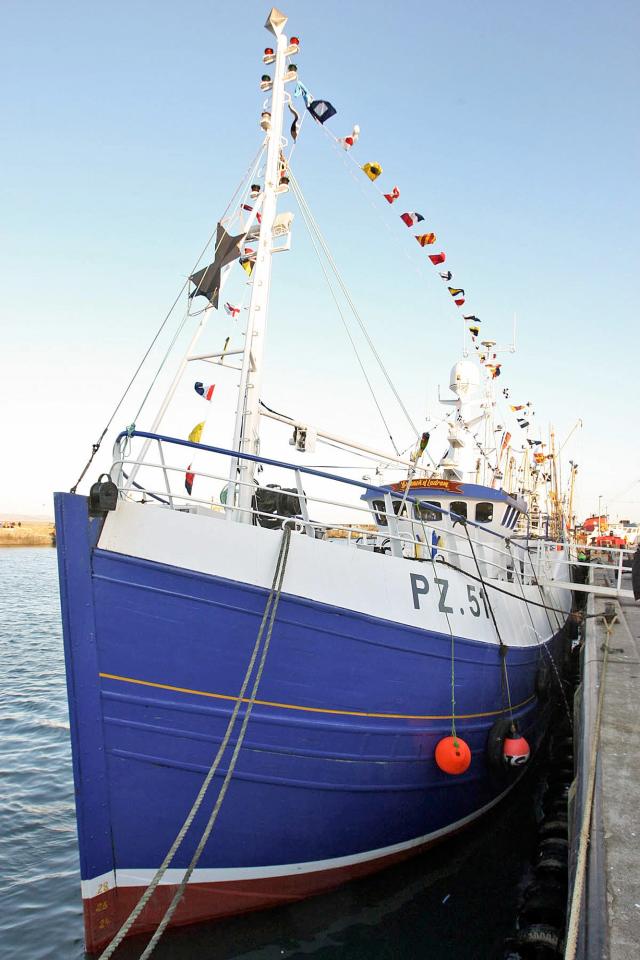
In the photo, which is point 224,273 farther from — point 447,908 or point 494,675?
point 447,908

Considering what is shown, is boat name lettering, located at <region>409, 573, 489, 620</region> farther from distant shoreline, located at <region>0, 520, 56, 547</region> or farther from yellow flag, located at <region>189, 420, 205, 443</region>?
distant shoreline, located at <region>0, 520, 56, 547</region>

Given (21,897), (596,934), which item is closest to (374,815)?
(596,934)

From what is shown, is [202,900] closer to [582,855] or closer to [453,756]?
[453,756]

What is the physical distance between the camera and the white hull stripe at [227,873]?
15.5ft

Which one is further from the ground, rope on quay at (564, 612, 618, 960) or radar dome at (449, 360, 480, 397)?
radar dome at (449, 360, 480, 397)

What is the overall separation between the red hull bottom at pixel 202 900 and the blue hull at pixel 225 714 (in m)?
0.10

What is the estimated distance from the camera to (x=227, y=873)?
5055 millimetres

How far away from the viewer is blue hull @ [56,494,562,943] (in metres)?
4.61

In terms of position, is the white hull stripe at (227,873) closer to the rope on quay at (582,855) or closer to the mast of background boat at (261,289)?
the rope on quay at (582,855)

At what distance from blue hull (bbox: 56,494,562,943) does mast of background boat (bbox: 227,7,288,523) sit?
2.17m

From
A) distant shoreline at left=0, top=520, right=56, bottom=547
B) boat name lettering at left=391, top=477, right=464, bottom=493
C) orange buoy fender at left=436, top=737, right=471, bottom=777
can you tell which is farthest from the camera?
distant shoreline at left=0, top=520, right=56, bottom=547

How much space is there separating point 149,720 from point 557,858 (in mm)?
4560

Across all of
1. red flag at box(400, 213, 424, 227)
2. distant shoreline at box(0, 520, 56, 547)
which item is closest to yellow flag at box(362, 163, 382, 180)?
red flag at box(400, 213, 424, 227)

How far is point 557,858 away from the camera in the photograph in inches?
246
